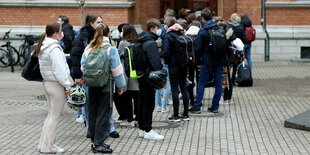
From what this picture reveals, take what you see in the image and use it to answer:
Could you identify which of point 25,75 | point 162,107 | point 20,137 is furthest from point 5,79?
point 25,75

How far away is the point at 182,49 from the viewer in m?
10.1

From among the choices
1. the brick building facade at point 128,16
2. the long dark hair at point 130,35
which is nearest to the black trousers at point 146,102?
the long dark hair at point 130,35

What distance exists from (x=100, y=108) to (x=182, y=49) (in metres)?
2.69

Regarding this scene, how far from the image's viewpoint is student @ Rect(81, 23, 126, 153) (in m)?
7.76

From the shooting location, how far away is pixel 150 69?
343 inches

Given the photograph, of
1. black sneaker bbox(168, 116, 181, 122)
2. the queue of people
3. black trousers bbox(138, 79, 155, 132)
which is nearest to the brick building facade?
the queue of people

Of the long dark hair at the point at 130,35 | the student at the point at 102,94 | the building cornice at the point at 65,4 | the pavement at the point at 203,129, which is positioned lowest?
the pavement at the point at 203,129

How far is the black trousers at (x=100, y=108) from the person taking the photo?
7824 mm

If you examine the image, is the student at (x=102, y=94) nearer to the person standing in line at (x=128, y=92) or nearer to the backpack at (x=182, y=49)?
the person standing in line at (x=128, y=92)

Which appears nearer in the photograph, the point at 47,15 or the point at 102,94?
the point at 102,94

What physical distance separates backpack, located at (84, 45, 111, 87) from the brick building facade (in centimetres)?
1200

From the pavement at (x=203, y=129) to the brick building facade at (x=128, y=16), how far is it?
563 cm

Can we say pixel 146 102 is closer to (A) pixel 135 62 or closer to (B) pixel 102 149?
(A) pixel 135 62

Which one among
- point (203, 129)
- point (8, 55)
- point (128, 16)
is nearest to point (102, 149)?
point (203, 129)
